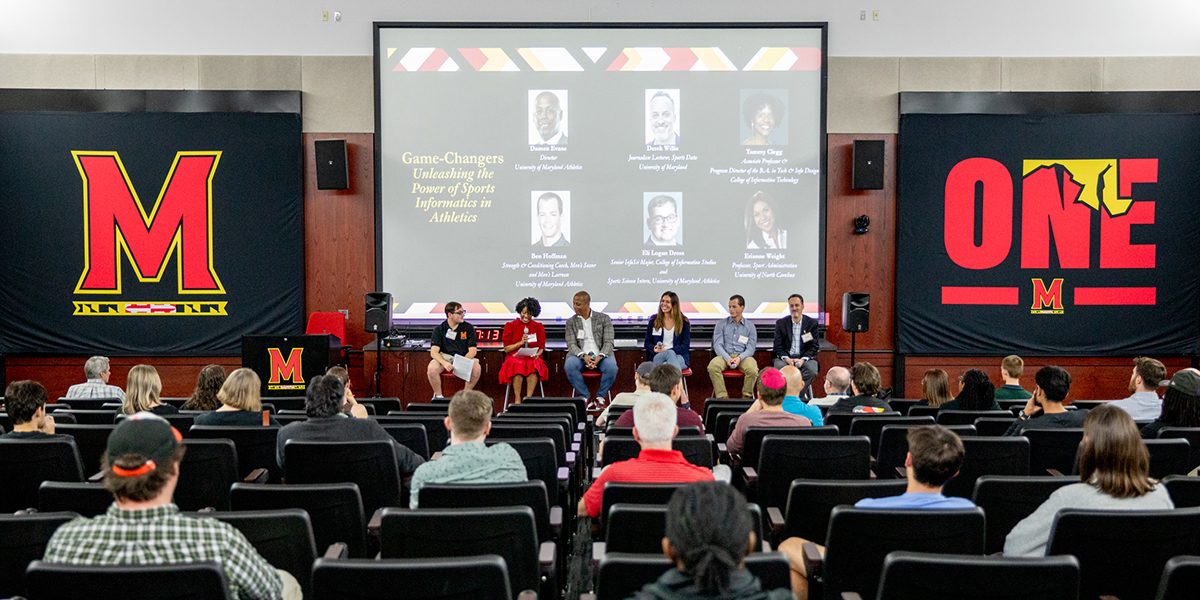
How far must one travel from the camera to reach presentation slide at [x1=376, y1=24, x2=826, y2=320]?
8.53m

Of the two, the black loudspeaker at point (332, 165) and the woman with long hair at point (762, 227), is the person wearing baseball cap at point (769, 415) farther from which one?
the black loudspeaker at point (332, 165)

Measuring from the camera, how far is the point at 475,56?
28.0 feet

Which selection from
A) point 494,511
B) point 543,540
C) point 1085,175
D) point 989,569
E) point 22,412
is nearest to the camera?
point 989,569

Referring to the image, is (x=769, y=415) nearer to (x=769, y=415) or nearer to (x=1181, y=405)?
(x=769, y=415)

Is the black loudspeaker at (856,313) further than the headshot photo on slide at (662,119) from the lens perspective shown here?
No

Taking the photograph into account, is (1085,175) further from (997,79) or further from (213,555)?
(213,555)

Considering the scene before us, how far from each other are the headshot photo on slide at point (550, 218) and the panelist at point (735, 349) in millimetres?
1987

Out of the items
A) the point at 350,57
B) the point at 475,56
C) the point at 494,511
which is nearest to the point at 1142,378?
the point at 494,511

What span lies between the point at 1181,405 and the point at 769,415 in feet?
6.76

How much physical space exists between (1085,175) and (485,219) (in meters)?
6.72

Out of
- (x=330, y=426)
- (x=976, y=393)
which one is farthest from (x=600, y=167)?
(x=330, y=426)

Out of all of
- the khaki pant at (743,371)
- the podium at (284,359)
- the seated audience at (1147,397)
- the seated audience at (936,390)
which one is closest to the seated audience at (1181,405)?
the seated audience at (1147,397)

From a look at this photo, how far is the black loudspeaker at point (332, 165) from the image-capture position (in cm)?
845

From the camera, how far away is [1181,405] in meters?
3.89
